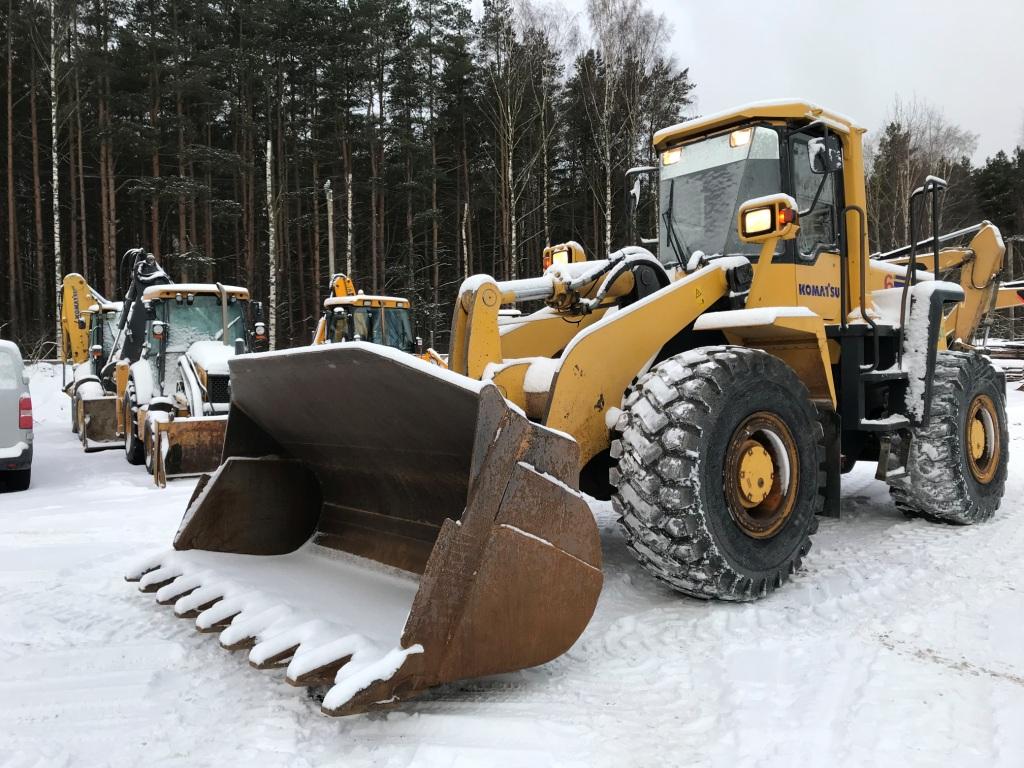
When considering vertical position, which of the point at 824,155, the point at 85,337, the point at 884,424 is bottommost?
the point at 884,424

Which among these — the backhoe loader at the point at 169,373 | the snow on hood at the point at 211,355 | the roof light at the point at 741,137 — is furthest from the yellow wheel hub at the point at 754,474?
the snow on hood at the point at 211,355

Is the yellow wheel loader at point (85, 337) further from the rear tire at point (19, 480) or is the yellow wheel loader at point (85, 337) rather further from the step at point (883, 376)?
the step at point (883, 376)

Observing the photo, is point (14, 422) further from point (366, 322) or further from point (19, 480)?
point (366, 322)

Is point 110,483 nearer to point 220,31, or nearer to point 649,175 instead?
point 649,175

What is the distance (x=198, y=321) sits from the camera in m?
10.4

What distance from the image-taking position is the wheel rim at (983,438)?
217 inches

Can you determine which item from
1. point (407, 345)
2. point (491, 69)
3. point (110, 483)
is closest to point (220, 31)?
point (491, 69)

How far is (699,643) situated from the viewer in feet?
10.3

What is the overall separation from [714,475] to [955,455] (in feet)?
8.49

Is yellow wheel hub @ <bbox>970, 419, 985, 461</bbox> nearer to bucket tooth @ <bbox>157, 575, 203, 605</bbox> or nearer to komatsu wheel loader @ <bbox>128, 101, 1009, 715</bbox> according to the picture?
komatsu wheel loader @ <bbox>128, 101, 1009, 715</bbox>

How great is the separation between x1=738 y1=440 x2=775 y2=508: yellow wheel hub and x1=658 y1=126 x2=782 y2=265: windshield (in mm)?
1393

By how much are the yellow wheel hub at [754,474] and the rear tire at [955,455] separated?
1809 mm

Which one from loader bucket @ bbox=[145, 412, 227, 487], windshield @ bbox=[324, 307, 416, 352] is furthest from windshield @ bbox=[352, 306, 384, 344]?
loader bucket @ bbox=[145, 412, 227, 487]

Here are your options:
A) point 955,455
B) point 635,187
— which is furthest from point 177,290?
point 955,455
